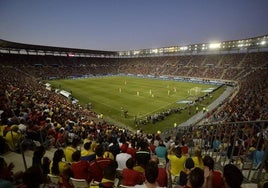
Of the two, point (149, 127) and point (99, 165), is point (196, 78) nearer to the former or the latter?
point (149, 127)

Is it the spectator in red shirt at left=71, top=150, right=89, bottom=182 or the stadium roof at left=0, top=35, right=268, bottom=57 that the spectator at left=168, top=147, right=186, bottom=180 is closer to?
the spectator in red shirt at left=71, top=150, right=89, bottom=182

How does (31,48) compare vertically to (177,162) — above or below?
above

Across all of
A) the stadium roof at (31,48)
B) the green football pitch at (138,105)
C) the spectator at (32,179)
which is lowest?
the green football pitch at (138,105)

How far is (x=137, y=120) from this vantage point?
1160 inches

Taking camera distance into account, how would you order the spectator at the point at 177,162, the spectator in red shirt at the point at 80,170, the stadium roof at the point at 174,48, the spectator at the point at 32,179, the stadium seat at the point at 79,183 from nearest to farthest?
1. the spectator at the point at 32,179
2. the stadium seat at the point at 79,183
3. the spectator in red shirt at the point at 80,170
4. the spectator at the point at 177,162
5. the stadium roof at the point at 174,48

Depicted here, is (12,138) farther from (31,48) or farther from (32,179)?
(31,48)

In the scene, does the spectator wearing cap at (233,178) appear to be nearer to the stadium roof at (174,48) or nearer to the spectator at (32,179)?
the spectator at (32,179)

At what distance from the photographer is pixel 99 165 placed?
5.43 m

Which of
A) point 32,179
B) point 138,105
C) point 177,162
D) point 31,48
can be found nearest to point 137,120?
point 138,105

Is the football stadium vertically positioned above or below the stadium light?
below

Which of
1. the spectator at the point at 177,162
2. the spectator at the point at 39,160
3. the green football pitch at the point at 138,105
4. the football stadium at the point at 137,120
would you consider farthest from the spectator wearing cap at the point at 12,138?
the green football pitch at the point at 138,105

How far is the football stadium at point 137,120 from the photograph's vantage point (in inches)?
197

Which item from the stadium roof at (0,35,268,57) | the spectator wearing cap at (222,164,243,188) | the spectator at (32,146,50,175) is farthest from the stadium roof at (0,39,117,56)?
the spectator wearing cap at (222,164,243,188)

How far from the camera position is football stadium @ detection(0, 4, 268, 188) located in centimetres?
501
